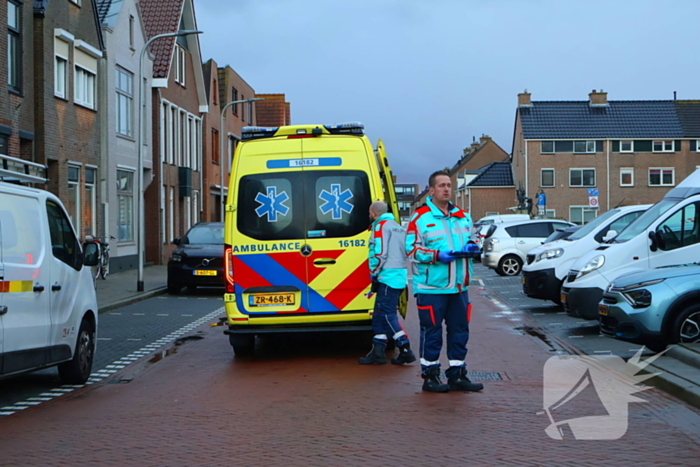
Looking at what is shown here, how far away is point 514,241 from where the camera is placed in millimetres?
25953

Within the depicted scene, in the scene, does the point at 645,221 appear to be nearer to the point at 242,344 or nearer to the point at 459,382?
the point at 459,382

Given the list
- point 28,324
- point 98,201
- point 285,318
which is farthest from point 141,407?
point 98,201

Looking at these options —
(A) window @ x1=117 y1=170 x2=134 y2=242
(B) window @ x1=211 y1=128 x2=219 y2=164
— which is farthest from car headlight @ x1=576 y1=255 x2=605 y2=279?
(B) window @ x1=211 y1=128 x2=219 y2=164

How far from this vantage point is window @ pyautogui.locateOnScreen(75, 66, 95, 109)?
79.4 ft

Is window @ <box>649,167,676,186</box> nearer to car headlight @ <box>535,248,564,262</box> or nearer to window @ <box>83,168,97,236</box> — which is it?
window @ <box>83,168,97,236</box>

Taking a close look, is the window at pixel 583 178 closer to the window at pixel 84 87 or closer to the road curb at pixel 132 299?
the window at pixel 84 87

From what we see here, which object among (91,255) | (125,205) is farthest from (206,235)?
(91,255)

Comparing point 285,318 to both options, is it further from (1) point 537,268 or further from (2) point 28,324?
(1) point 537,268

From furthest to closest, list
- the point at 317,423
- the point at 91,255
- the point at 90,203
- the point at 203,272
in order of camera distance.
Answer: the point at 90,203 < the point at 203,272 < the point at 91,255 < the point at 317,423

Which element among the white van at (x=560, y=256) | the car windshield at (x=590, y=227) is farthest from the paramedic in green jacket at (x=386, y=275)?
the car windshield at (x=590, y=227)

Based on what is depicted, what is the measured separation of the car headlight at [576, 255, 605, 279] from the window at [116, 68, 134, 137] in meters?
19.2

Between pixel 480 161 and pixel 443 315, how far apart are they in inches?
3568

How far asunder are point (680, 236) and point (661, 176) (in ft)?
197

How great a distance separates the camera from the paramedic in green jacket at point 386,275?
9.34m
